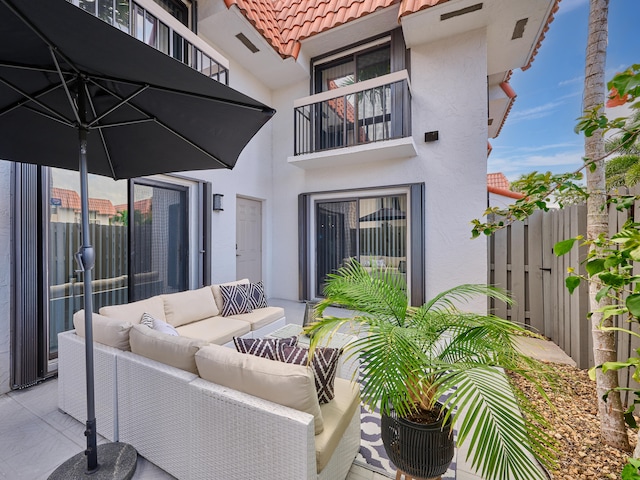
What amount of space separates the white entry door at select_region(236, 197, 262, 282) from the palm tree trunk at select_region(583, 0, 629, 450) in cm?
493

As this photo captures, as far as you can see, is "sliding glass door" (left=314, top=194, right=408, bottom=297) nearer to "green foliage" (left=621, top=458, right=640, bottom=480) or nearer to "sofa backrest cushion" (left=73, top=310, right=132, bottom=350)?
"sofa backrest cushion" (left=73, top=310, right=132, bottom=350)

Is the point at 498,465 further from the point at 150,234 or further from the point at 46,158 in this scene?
the point at 150,234

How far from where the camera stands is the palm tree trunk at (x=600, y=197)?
1788 mm

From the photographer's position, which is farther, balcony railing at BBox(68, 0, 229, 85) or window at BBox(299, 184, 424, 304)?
window at BBox(299, 184, 424, 304)

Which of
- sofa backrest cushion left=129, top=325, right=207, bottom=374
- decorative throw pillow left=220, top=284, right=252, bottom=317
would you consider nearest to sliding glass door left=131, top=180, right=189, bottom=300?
decorative throw pillow left=220, top=284, right=252, bottom=317

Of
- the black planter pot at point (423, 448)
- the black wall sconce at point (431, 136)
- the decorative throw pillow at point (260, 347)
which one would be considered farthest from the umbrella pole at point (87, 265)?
the black wall sconce at point (431, 136)

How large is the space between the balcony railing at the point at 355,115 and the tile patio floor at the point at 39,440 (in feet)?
14.8

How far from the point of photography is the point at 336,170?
5359 millimetres

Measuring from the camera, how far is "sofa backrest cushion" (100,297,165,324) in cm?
253

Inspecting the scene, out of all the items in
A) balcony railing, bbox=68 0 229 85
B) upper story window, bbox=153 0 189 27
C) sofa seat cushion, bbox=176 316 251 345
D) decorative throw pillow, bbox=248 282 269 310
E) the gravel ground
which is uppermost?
upper story window, bbox=153 0 189 27

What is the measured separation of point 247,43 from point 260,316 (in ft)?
14.7

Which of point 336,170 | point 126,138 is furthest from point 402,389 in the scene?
point 336,170

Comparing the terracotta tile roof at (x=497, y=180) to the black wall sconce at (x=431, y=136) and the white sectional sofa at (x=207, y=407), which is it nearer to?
the black wall sconce at (x=431, y=136)

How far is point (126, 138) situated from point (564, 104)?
5696mm
